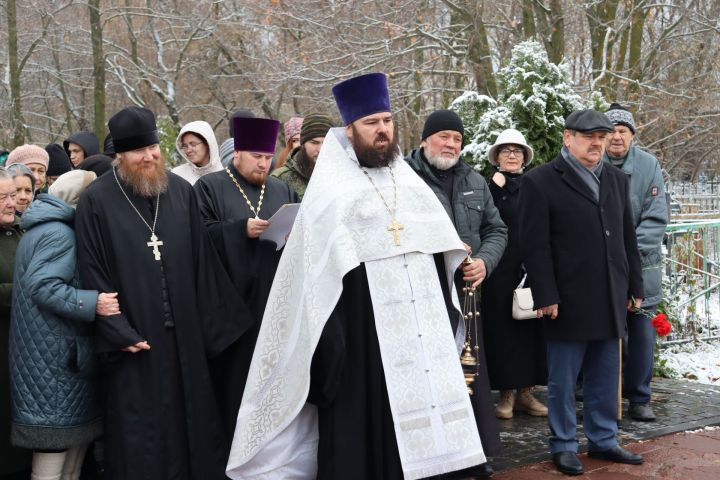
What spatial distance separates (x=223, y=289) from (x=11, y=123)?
16.4 m

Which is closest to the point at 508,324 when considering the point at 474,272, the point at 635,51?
the point at 474,272

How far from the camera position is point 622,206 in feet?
17.9

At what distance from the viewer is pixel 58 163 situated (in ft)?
23.7

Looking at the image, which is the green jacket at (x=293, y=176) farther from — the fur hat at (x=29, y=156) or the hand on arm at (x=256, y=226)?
the fur hat at (x=29, y=156)

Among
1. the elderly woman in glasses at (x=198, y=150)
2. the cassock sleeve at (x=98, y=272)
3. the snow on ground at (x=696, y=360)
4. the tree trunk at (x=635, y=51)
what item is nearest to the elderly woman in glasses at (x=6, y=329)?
the cassock sleeve at (x=98, y=272)

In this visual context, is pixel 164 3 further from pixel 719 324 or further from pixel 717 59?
pixel 719 324

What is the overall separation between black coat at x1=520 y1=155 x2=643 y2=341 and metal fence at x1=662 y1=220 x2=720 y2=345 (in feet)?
12.0

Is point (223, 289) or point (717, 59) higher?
point (717, 59)

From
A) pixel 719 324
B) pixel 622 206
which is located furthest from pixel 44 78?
pixel 622 206

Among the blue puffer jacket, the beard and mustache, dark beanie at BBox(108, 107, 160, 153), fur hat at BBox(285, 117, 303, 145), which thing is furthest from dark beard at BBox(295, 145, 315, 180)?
the blue puffer jacket

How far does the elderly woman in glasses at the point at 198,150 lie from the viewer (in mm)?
6105

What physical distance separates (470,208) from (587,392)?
1400 millimetres

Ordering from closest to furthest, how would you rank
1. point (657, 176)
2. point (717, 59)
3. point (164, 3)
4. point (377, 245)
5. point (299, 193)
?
point (377, 245), point (299, 193), point (657, 176), point (717, 59), point (164, 3)

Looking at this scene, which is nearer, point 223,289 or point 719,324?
point 223,289
